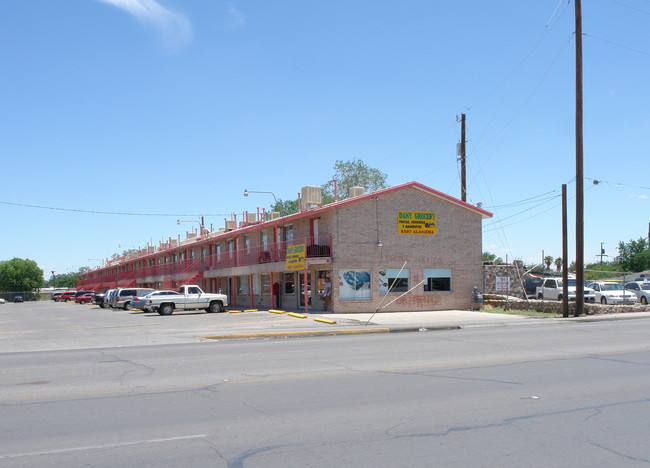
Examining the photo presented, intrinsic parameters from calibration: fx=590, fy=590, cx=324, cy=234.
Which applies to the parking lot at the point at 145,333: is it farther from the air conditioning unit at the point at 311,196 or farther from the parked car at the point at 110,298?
the parked car at the point at 110,298

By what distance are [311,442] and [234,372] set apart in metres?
5.07

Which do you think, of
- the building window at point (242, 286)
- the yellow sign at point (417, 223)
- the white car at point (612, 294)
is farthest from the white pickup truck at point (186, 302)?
the white car at point (612, 294)

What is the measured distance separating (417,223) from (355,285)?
5.06 meters

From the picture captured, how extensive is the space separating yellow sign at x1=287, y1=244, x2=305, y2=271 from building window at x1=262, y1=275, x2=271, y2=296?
6.80 metres

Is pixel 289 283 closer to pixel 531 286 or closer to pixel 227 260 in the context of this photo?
pixel 227 260

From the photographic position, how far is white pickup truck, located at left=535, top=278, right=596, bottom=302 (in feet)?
113

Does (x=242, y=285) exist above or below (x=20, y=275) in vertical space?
above

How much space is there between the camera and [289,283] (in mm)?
35812

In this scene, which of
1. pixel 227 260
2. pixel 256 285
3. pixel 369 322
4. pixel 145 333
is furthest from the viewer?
pixel 227 260

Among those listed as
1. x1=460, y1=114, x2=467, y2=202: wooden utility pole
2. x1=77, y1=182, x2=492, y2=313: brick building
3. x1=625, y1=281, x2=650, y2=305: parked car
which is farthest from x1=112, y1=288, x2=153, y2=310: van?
x1=625, y1=281, x2=650, y2=305: parked car

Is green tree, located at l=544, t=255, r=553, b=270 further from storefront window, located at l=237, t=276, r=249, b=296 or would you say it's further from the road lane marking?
the road lane marking

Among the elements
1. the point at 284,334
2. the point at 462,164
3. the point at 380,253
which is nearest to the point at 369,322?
the point at 284,334

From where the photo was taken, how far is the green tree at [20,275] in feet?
420

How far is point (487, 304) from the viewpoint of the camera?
1373 inches
